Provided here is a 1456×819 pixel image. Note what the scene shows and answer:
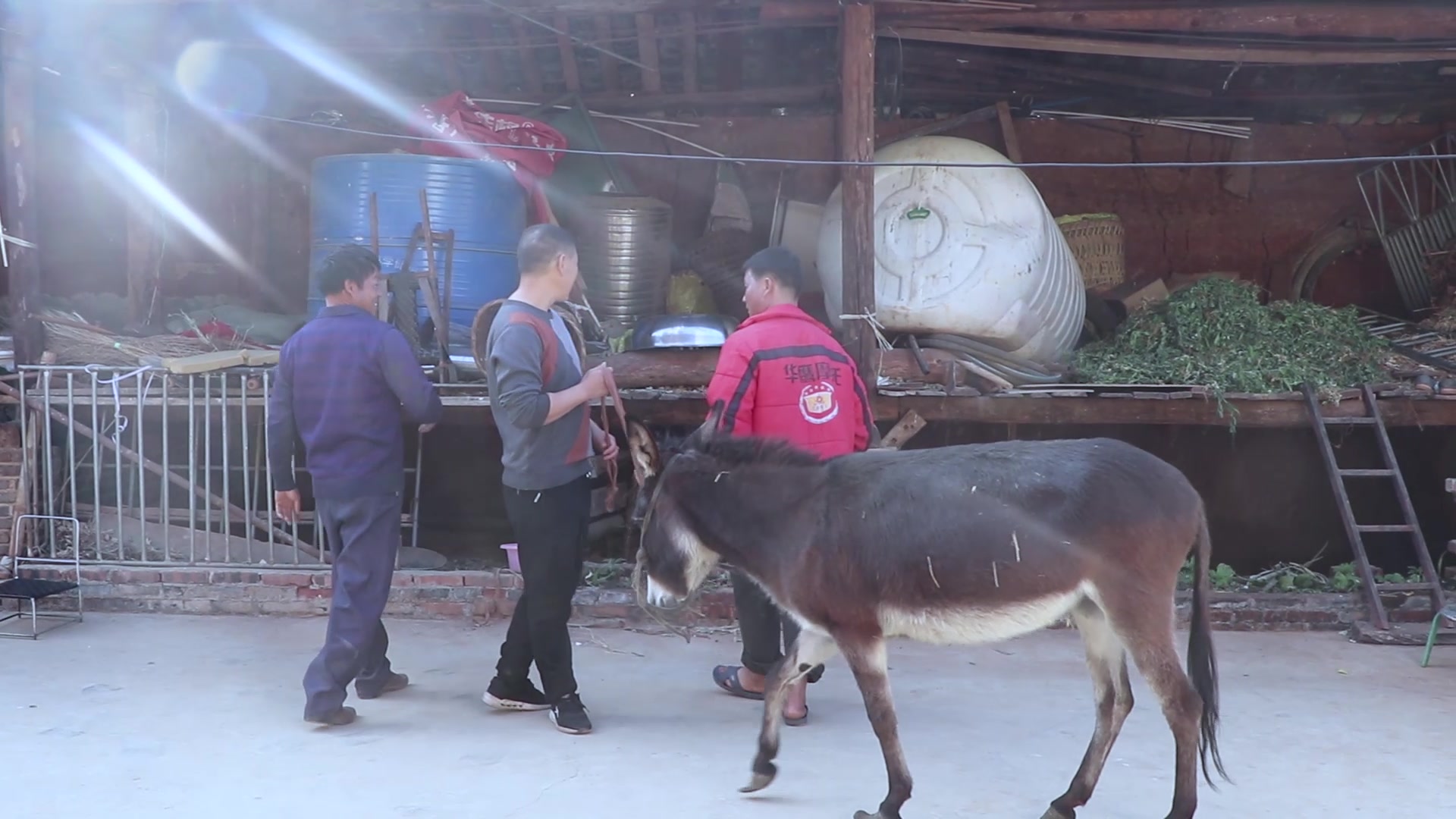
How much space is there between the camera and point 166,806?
406 centimetres

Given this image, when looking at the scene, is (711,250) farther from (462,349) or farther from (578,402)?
(578,402)

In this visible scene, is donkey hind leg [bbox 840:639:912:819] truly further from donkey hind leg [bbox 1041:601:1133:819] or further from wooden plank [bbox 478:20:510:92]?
wooden plank [bbox 478:20:510:92]

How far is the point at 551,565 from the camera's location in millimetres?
4668

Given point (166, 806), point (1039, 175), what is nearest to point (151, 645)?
point (166, 806)

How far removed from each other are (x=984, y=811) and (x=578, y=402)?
2.03 m

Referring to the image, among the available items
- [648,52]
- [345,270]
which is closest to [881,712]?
[345,270]

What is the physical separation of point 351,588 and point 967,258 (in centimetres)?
398

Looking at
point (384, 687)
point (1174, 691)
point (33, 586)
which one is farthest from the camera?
point (33, 586)

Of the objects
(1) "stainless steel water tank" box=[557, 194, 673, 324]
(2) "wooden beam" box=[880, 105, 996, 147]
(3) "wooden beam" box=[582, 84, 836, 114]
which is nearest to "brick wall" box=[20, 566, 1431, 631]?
(1) "stainless steel water tank" box=[557, 194, 673, 324]

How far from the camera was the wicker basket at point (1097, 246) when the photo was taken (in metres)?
8.45

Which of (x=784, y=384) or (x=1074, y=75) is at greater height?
(x=1074, y=75)

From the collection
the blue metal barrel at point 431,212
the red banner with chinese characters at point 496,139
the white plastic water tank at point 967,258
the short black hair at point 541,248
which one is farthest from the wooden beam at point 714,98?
the short black hair at point 541,248

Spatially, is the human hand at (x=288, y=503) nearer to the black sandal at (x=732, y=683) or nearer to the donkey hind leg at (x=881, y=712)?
the black sandal at (x=732, y=683)

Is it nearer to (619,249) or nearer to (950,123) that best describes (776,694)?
(619,249)
